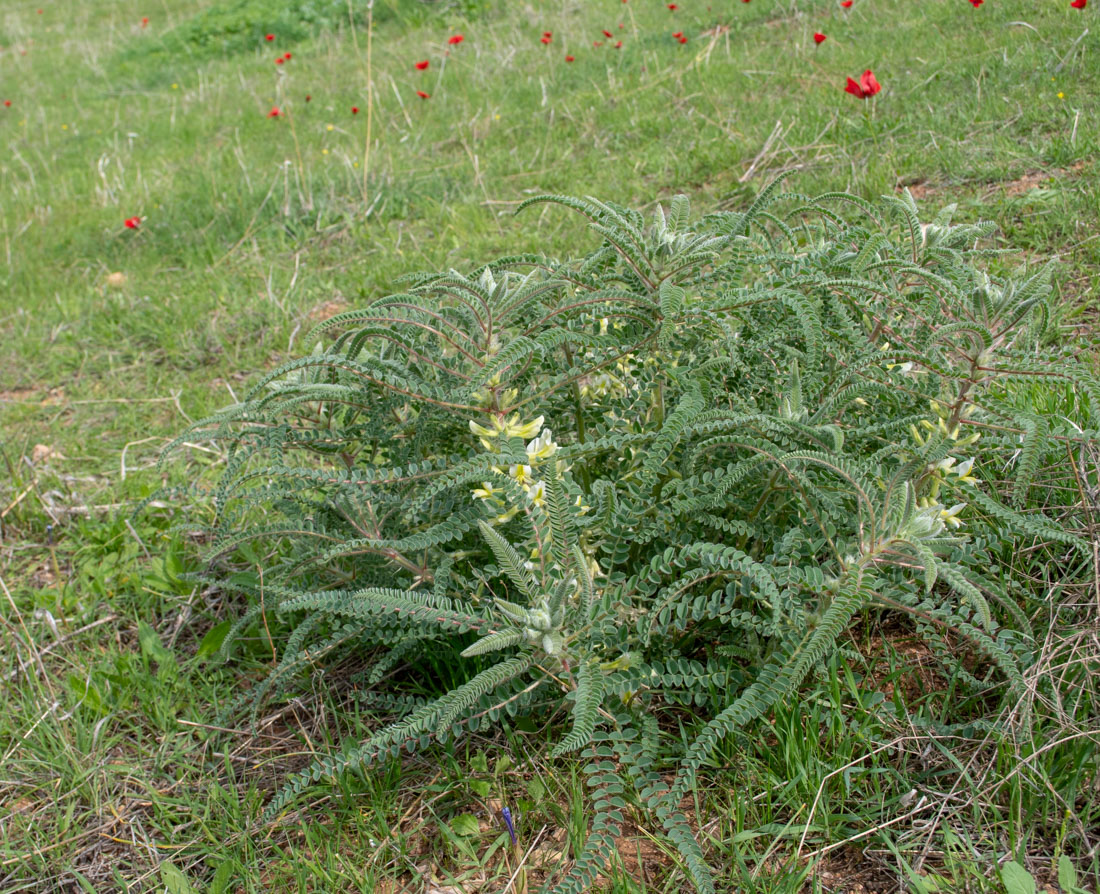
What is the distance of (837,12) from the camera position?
5172mm

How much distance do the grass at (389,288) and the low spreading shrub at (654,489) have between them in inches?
5.6

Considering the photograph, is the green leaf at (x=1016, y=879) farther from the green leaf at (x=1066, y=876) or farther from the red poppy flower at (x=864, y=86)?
the red poppy flower at (x=864, y=86)

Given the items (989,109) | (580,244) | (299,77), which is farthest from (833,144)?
(299,77)

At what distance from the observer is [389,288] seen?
3766 mm

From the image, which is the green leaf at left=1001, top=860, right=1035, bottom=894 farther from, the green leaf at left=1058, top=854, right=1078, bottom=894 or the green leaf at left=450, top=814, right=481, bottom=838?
the green leaf at left=450, top=814, right=481, bottom=838

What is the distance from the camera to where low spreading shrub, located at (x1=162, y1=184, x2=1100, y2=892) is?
144 cm

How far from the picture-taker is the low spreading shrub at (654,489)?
1.44 m

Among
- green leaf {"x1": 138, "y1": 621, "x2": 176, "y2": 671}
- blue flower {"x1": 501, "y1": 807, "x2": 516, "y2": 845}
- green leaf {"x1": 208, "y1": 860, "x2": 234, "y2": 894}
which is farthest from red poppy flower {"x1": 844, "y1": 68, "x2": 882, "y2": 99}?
green leaf {"x1": 208, "y1": 860, "x2": 234, "y2": 894}

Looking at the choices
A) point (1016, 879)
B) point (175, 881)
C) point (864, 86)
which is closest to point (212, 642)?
point (175, 881)

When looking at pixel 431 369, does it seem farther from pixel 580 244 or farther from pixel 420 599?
pixel 580 244

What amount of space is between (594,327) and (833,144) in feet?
7.97

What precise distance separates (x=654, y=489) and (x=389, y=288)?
2.35 m

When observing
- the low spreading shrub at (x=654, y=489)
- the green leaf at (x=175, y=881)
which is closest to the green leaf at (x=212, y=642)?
the low spreading shrub at (x=654, y=489)

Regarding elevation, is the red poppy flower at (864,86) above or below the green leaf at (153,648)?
above
